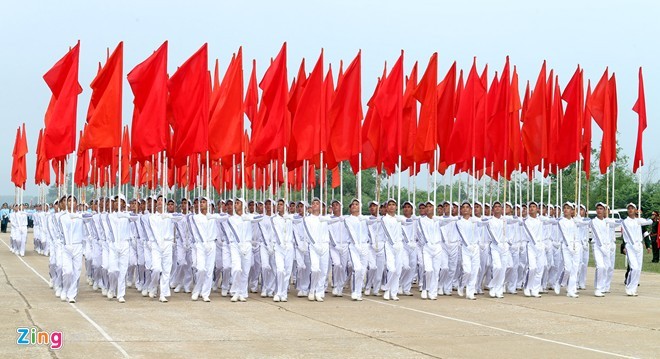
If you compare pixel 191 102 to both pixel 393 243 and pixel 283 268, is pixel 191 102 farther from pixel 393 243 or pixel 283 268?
pixel 393 243

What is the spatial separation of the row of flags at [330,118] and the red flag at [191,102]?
19 mm

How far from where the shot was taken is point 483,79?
22.2 m

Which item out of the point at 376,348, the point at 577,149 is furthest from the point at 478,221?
the point at 376,348

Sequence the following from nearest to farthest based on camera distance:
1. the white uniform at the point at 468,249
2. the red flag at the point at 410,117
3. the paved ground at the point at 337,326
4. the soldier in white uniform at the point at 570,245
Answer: the paved ground at the point at 337,326 → the white uniform at the point at 468,249 → the soldier in white uniform at the point at 570,245 → the red flag at the point at 410,117

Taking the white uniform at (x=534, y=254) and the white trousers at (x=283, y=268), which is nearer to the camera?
the white trousers at (x=283, y=268)

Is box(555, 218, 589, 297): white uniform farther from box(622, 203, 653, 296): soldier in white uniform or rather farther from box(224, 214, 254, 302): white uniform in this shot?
box(224, 214, 254, 302): white uniform

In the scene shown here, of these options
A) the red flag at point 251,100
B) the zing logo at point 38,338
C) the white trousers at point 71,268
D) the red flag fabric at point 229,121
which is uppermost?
the red flag at point 251,100

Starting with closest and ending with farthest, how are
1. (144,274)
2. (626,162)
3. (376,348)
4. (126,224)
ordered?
(376,348) < (126,224) < (144,274) < (626,162)

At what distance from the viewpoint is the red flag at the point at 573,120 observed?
74.2 feet

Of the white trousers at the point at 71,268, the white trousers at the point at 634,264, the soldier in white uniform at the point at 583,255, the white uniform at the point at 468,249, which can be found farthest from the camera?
the soldier in white uniform at the point at 583,255

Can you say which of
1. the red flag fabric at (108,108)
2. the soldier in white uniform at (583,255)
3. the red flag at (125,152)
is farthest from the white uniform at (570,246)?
the red flag at (125,152)

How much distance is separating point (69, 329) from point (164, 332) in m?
1.27

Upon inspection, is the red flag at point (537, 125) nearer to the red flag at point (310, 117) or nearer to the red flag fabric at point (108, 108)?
the red flag at point (310, 117)

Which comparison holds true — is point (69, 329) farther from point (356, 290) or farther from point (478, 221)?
point (478, 221)
